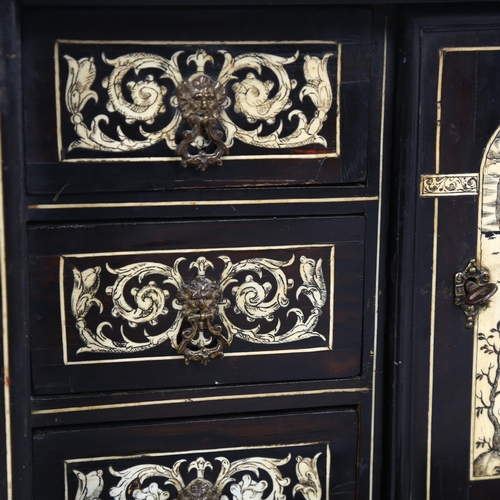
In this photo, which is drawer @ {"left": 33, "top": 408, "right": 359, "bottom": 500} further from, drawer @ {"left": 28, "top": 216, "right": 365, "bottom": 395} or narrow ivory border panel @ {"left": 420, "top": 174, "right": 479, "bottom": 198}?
narrow ivory border panel @ {"left": 420, "top": 174, "right": 479, "bottom": 198}

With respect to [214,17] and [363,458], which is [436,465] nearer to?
[363,458]

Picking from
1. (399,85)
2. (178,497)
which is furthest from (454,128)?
(178,497)

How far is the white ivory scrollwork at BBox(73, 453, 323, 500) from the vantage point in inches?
39.5

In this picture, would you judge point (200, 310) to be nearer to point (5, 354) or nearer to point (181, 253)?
point (181, 253)

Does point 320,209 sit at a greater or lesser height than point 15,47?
lesser

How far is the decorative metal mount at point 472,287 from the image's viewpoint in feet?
3.31

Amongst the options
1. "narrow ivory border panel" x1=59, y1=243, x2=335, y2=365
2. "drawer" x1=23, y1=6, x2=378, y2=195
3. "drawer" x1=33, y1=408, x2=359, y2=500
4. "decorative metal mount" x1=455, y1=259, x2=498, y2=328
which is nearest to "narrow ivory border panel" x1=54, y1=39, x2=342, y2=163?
"drawer" x1=23, y1=6, x2=378, y2=195

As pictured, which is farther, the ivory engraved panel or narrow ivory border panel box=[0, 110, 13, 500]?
the ivory engraved panel

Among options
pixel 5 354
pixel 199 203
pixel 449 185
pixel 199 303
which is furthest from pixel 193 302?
pixel 449 185

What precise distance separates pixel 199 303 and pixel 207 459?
198mm

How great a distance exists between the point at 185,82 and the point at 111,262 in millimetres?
220

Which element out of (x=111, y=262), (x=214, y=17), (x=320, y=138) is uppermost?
(x=214, y=17)

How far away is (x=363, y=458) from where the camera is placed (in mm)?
1057

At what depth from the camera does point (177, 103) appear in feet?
3.07
